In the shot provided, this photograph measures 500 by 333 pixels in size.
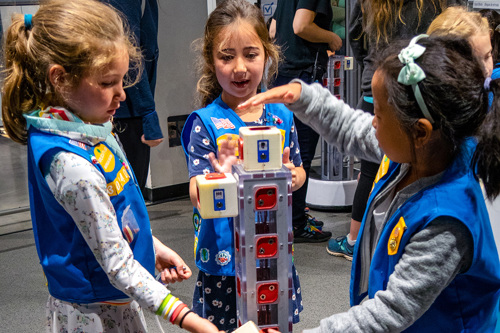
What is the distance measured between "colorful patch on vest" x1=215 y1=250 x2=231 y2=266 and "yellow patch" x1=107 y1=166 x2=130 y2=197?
0.40m

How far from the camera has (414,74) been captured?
98cm

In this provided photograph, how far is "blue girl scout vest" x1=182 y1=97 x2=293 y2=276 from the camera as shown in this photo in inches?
59.2

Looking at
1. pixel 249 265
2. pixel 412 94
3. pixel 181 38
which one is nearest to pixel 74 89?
pixel 249 265

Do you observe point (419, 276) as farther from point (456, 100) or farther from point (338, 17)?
point (338, 17)

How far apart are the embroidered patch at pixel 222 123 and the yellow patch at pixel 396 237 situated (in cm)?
65

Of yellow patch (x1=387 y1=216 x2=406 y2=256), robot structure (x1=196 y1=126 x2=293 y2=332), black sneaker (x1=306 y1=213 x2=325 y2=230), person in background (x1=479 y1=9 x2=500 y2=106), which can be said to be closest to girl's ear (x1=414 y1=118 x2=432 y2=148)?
yellow patch (x1=387 y1=216 x2=406 y2=256)

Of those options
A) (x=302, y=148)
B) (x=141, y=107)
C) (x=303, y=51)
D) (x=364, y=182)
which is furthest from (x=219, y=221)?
(x=303, y=51)

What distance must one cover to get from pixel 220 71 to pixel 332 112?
408mm

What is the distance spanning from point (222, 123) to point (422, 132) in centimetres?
68

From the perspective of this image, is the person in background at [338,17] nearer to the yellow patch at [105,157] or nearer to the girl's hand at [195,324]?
the yellow patch at [105,157]

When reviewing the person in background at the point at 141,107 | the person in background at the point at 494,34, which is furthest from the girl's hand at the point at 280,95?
the person in background at the point at 494,34

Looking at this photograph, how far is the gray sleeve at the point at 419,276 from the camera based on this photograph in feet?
3.18

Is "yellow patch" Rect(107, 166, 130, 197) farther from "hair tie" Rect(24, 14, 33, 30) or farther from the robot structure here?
"hair tie" Rect(24, 14, 33, 30)

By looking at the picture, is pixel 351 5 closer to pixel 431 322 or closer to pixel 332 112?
pixel 332 112
